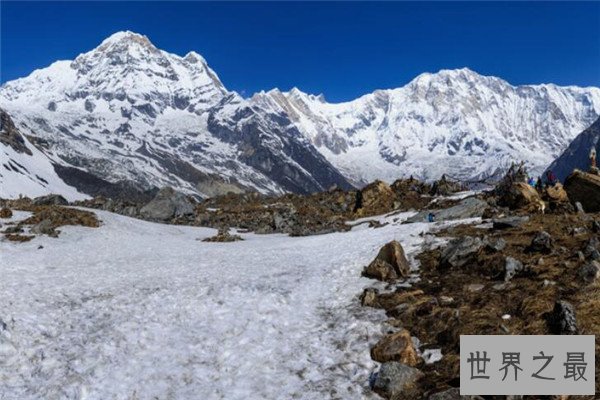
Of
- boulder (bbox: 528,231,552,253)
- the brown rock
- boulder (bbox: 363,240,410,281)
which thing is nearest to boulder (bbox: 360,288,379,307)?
the brown rock

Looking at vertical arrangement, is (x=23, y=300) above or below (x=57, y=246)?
below

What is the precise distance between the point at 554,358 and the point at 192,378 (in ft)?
28.4

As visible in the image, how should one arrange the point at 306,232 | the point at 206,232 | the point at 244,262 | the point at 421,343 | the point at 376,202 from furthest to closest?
the point at 376,202
the point at 206,232
the point at 306,232
the point at 244,262
the point at 421,343

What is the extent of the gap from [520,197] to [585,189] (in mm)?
3482

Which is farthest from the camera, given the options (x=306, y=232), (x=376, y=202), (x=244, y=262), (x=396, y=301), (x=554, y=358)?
(x=376, y=202)

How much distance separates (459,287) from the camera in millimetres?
18141

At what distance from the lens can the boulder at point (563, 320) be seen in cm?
1352

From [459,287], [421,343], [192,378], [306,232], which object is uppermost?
[306,232]

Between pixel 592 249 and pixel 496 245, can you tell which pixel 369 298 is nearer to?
pixel 496 245

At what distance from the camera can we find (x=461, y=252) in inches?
818

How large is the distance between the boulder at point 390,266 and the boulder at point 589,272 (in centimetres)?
637

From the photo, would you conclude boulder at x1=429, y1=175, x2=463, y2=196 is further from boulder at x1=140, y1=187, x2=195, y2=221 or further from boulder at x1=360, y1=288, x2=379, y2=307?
boulder at x1=360, y1=288, x2=379, y2=307

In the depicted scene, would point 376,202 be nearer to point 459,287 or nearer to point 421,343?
point 459,287

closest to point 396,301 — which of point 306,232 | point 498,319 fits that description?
point 498,319
